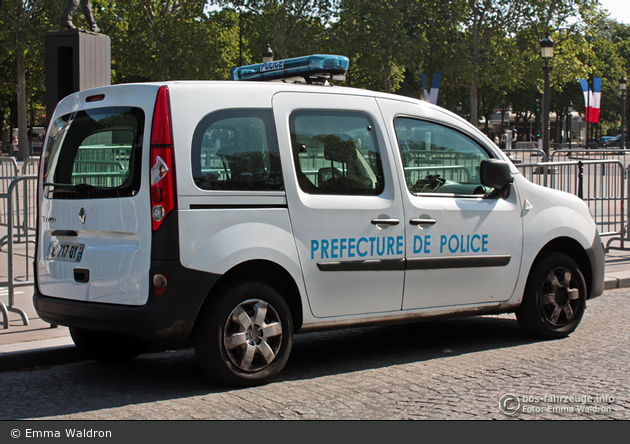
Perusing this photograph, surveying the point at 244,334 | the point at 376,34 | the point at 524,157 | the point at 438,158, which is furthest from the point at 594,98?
A: the point at 244,334

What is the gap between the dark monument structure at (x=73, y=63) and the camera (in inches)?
269

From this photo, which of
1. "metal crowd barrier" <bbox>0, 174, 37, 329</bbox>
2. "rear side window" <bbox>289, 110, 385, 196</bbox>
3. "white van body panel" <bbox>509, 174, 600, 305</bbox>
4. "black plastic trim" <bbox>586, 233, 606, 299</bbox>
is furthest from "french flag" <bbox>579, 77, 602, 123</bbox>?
"rear side window" <bbox>289, 110, 385, 196</bbox>

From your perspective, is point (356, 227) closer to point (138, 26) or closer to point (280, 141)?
point (280, 141)

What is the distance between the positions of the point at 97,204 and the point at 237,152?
873 mm

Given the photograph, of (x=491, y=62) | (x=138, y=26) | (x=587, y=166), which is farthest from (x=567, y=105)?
(x=587, y=166)

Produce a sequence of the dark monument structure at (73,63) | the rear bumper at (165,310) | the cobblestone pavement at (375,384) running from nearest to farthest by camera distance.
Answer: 1. the cobblestone pavement at (375,384)
2. the rear bumper at (165,310)
3. the dark monument structure at (73,63)

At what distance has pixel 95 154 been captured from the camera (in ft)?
16.1

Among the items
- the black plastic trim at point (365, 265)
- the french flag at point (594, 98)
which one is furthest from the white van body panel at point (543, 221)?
the french flag at point (594, 98)

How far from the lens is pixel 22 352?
16.9ft

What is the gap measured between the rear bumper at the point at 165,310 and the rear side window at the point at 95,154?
0.55 meters

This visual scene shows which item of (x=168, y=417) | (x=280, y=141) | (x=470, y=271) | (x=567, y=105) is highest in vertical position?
(x=567, y=105)

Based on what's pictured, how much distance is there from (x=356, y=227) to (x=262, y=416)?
144 centimetres

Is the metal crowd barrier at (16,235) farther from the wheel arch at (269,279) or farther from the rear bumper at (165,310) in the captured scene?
the wheel arch at (269,279)

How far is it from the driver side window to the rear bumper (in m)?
1.69
